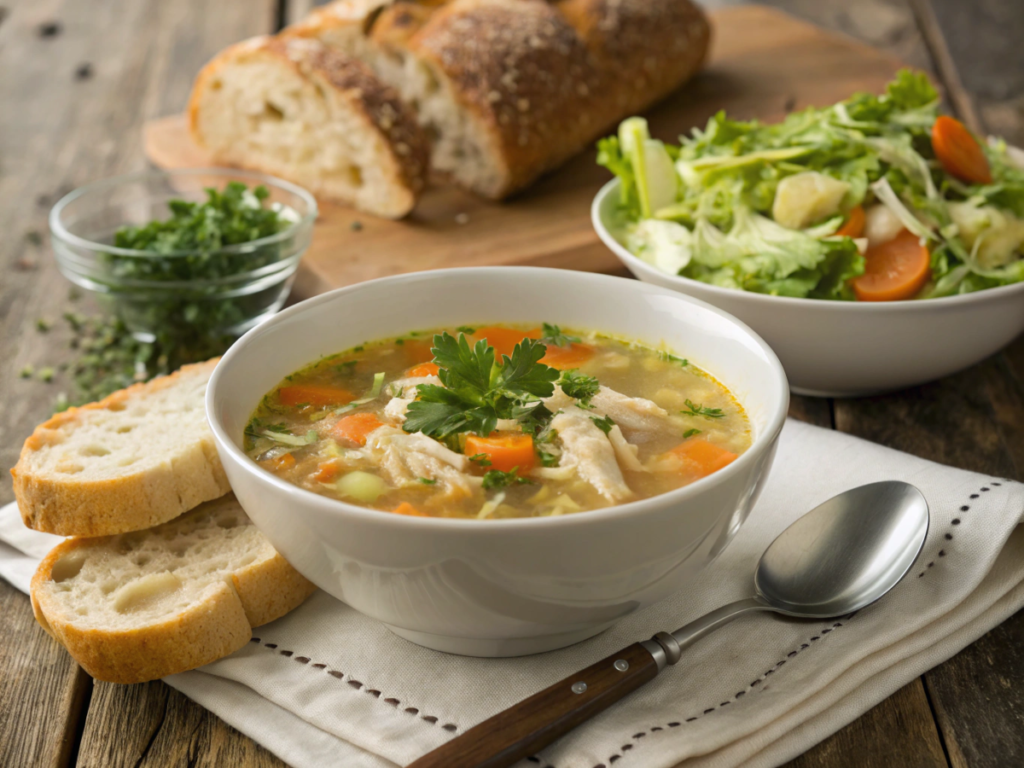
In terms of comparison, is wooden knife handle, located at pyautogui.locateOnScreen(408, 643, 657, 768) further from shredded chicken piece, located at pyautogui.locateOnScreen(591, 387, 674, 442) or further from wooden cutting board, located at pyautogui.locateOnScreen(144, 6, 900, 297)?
wooden cutting board, located at pyautogui.locateOnScreen(144, 6, 900, 297)

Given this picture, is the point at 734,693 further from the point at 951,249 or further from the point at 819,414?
the point at 951,249


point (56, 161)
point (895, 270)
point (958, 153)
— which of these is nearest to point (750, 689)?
point (895, 270)

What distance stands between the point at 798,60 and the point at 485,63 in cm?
238

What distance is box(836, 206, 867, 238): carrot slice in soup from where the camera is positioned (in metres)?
3.30

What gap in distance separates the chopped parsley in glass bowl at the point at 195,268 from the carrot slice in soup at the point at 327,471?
1624mm

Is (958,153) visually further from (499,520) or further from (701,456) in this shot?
(499,520)

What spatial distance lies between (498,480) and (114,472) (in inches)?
39.5

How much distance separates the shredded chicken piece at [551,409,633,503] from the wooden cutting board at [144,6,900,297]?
205cm

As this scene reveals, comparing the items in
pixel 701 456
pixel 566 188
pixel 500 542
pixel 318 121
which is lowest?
pixel 566 188

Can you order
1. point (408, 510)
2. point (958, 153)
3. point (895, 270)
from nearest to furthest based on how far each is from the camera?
1. point (408, 510)
2. point (895, 270)
3. point (958, 153)

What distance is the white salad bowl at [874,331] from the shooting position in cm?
301

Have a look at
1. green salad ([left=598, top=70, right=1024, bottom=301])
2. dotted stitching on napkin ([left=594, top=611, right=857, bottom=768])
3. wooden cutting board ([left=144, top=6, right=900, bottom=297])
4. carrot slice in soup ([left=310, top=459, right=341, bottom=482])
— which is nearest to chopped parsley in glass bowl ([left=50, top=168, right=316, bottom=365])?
wooden cutting board ([left=144, top=6, right=900, bottom=297])

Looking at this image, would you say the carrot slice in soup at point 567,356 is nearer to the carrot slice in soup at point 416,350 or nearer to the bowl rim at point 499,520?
the bowl rim at point 499,520

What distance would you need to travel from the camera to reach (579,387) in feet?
7.79
